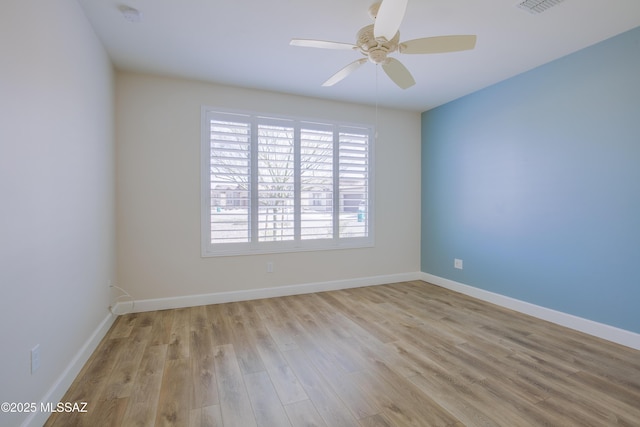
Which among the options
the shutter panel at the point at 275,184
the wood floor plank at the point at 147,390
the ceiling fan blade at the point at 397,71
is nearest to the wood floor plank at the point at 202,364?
the wood floor plank at the point at 147,390

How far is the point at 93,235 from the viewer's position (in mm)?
2461

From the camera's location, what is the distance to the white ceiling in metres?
2.14

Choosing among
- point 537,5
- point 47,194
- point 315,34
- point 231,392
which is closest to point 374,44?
point 315,34

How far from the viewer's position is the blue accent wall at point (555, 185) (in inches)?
98.9

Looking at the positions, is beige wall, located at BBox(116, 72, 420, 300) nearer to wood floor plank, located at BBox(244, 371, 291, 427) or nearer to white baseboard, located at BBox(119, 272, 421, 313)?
white baseboard, located at BBox(119, 272, 421, 313)

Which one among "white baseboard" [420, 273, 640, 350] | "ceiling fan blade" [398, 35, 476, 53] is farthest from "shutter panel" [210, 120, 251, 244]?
"white baseboard" [420, 273, 640, 350]

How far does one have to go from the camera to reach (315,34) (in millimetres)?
2490

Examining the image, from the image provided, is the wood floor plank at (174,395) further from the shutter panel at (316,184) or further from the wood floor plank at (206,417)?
the shutter panel at (316,184)

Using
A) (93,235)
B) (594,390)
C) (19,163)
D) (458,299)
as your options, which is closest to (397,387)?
(594,390)

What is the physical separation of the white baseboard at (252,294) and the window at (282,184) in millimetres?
509

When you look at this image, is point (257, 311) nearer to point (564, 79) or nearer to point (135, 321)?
point (135, 321)

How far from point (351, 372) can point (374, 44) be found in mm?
2317

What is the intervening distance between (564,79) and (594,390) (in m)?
2.73

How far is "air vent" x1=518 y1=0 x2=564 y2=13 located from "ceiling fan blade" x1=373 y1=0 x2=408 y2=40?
1.06 meters
